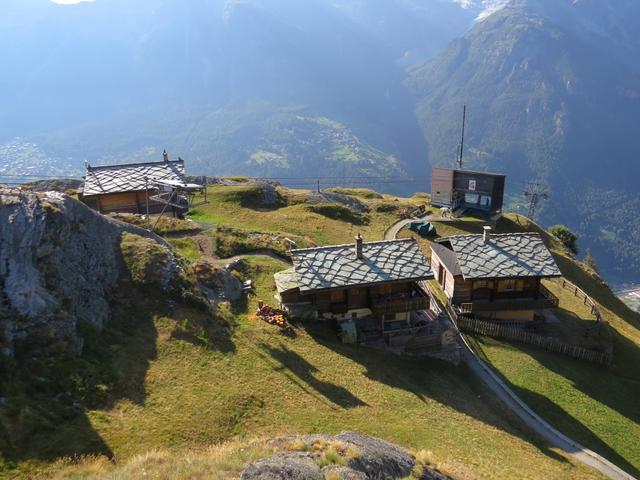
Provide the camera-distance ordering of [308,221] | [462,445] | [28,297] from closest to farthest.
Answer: [28,297] < [462,445] < [308,221]

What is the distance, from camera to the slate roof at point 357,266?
3666cm

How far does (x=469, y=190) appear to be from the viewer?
79312mm

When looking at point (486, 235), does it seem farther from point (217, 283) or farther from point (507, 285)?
point (217, 283)

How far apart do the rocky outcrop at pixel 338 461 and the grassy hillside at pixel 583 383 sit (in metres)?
20.3

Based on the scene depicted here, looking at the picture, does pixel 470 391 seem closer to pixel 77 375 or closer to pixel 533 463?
pixel 533 463

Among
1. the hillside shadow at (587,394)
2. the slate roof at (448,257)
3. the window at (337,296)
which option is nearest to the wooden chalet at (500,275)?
the slate roof at (448,257)

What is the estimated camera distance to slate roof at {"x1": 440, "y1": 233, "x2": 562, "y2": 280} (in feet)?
147

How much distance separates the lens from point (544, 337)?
146ft

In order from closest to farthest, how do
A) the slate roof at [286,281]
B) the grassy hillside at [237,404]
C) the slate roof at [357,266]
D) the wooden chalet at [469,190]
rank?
1. the grassy hillside at [237,404]
2. the slate roof at [357,266]
3. the slate roof at [286,281]
4. the wooden chalet at [469,190]

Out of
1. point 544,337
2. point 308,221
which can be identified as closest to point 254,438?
point 544,337

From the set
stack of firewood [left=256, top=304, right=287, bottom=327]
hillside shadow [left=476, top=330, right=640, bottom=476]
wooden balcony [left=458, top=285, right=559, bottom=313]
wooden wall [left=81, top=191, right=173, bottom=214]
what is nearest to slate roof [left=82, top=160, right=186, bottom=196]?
wooden wall [left=81, top=191, right=173, bottom=214]

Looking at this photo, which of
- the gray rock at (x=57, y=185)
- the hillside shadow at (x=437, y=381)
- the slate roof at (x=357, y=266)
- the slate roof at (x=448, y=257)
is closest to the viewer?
the hillside shadow at (x=437, y=381)

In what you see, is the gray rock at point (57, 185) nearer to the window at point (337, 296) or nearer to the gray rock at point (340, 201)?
the gray rock at point (340, 201)

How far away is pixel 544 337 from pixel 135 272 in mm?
37902
